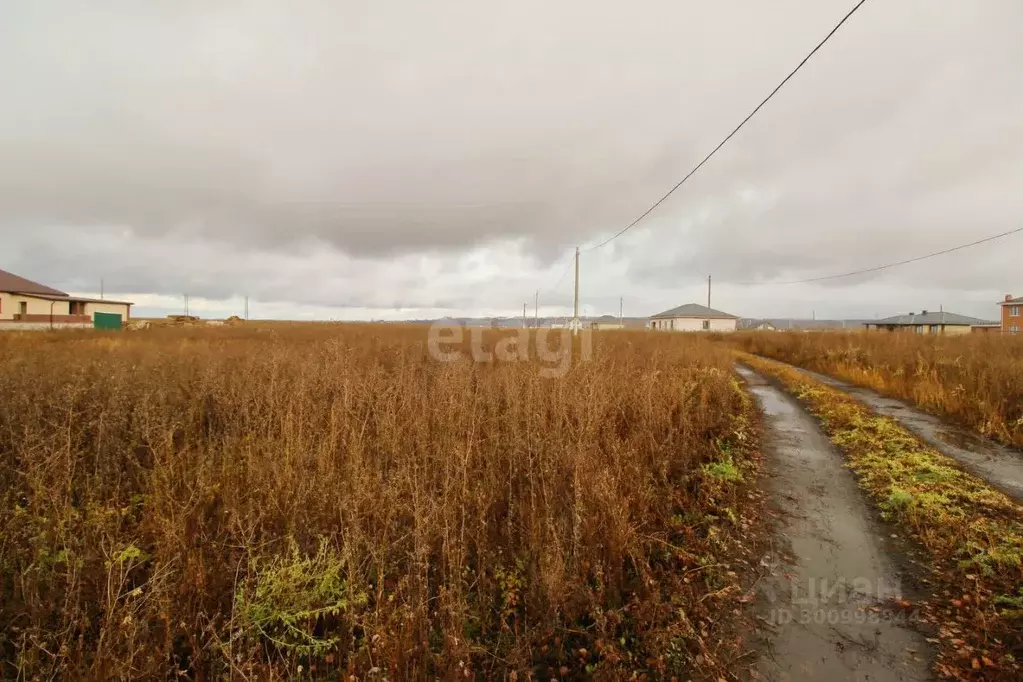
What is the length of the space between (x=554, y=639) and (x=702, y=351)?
13.9 metres

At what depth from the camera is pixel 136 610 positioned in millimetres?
2342

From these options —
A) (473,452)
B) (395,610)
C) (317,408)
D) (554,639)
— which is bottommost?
(554,639)

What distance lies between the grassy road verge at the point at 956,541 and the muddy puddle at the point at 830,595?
0.58ft

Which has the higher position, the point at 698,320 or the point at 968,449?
the point at 698,320

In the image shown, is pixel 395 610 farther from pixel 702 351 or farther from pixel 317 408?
pixel 702 351

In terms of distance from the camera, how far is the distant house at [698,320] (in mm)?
64188

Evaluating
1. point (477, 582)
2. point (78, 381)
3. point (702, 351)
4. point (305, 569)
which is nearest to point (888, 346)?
point (702, 351)

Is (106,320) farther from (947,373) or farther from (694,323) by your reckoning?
(694,323)

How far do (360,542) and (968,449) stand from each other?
26.3 feet

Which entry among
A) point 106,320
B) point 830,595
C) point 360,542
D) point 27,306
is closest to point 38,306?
point 27,306

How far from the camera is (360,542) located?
10.2 ft

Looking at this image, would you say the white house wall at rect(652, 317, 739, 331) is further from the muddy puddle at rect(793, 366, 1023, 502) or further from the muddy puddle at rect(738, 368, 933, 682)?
the muddy puddle at rect(738, 368, 933, 682)

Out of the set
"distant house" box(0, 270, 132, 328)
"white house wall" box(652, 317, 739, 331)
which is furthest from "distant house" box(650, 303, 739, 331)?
"distant house" box(0, 270, 132, 328)

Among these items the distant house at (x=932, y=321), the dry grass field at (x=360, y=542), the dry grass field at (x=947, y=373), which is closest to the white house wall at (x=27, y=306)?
the dry grass field at (x=360, y=542)
